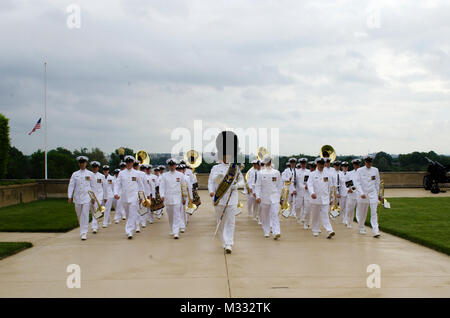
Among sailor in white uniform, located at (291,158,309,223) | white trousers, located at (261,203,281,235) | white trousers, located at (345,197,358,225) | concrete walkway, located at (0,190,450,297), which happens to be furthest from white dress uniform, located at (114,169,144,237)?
white trousers, located at (345,197,358,225)

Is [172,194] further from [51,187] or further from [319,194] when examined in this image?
[51,187]

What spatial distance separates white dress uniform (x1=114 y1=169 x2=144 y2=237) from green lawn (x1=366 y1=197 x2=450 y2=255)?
22.2 feet

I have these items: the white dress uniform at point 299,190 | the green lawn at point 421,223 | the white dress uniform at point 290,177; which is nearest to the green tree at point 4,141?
the white dress uniform at point 290,177

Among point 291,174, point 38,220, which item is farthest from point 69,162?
point 291,174

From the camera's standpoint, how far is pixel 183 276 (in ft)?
21.9

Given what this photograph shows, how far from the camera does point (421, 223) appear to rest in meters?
12.7

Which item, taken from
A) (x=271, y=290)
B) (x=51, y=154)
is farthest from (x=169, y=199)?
(x=51, y=154)

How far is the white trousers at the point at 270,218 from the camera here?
10.4 m

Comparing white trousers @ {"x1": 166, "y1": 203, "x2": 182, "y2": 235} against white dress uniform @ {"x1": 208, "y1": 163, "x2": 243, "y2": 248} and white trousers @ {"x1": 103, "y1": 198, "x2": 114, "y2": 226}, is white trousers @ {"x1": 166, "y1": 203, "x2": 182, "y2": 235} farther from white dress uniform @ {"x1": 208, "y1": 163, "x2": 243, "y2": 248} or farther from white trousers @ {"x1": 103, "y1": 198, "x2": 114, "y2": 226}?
white trousers @ {"x1": 103, "y1": 198, "x2": 114, "y2": 226}

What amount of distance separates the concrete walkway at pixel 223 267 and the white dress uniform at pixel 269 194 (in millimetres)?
513

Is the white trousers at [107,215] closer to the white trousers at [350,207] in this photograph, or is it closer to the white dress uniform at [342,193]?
the white trousers at [350,207]

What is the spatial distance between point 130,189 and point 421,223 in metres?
8.50
